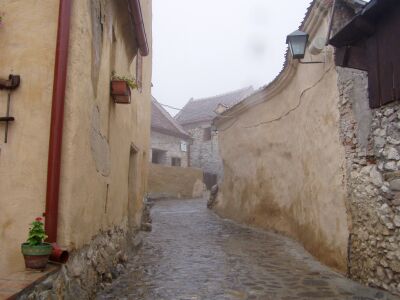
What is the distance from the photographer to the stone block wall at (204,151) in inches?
1015

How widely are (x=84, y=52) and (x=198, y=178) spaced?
1652cm

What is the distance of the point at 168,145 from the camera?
2366 centimetres

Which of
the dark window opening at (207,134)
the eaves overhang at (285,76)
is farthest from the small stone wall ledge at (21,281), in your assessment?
the dark window opening at (207,134)

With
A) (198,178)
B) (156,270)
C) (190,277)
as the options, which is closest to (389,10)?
(190,277)

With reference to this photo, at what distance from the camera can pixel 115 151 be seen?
553 cm

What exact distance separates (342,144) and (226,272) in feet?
8.05

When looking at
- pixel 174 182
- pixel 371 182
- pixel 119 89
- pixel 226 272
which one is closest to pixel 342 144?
pixel 371 182

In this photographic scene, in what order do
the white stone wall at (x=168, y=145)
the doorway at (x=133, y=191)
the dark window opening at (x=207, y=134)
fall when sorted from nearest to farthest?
1. the doorway at (x=133, y=191)
2. the white stone wall at (x=168, y=145)
3. the dark window opening at (x=207, y=134)

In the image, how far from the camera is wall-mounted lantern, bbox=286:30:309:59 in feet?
21.2

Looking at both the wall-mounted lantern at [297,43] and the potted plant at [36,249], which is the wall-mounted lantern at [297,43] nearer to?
the wall-mounted lantern at [297,43]

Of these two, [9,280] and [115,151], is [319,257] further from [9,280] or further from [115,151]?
[9,280]

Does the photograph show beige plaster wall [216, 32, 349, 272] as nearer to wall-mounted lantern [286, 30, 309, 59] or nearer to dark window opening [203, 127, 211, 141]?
wall-mounted lantern [286, 30, 309, 59]

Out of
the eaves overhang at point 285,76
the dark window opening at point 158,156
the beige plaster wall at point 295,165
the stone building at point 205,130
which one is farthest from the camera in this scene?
the stone building at point 205,130

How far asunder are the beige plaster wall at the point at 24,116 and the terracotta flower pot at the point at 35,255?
47 cm
